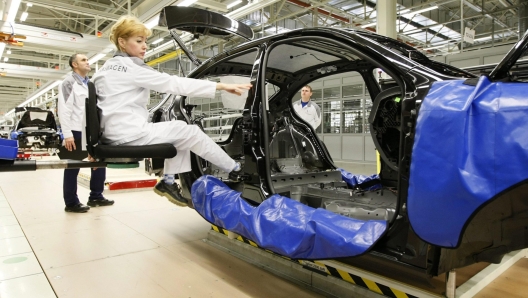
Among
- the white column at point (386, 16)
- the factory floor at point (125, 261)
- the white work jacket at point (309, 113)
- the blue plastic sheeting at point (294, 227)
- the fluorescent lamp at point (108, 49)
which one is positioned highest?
the fluorescent lamp at point (108, 49)

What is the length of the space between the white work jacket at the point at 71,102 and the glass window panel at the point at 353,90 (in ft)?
29.9

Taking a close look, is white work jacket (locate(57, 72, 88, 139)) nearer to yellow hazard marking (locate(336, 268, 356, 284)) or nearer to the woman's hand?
the woman's hand

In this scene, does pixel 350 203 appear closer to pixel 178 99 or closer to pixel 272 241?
pixel 272 241

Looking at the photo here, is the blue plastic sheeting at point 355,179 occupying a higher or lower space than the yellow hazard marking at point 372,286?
higher

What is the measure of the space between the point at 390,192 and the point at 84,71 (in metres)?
3.70

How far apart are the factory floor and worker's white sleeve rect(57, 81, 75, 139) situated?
1.03 meters

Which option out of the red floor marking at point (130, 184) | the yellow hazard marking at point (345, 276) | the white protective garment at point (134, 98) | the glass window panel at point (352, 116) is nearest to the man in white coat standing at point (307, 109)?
the red floor marking at point (130, 184)

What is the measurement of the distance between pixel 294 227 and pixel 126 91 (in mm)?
1492

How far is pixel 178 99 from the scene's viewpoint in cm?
326

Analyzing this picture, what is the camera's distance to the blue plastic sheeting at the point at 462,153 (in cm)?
121

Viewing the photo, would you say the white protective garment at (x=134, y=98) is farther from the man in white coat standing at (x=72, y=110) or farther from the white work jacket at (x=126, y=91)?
the man in white coat standing at (x=72, y=110)

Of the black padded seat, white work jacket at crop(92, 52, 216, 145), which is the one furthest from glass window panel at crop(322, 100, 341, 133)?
the black padded seat

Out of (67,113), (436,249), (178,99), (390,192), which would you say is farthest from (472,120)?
(67,113)

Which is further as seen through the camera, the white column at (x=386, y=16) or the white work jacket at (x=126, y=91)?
the white column at (x=386, y=16)
